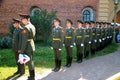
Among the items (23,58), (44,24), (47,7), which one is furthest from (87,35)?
(47,7)

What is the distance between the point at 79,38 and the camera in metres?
12.9

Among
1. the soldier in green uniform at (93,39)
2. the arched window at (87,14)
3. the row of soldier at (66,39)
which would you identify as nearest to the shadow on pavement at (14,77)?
the row of soldier at (66,39)

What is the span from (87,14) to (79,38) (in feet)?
38.4

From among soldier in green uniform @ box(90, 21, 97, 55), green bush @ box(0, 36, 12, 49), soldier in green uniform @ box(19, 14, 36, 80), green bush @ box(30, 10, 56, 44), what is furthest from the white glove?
green bush @ box(30, 10, 56, 44)

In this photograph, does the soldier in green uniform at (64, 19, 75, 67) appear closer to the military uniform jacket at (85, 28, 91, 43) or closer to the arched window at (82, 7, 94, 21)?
the military uniform jacket at (85, 28, 91, 43)

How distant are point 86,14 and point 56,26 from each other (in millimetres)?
13455

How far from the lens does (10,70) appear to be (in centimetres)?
1112

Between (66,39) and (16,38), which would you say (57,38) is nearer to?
(66,39)

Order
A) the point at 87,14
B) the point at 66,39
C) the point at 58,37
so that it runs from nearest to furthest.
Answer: the point at 58,37, the point at 66,39, the point at 87,14

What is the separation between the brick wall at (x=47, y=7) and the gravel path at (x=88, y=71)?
430 inches

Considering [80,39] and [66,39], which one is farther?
[80,39]

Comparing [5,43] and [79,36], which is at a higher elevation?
[79,36]

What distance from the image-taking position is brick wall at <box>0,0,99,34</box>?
24172mm

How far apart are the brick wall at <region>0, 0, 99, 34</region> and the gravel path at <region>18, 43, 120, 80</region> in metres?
10.9
